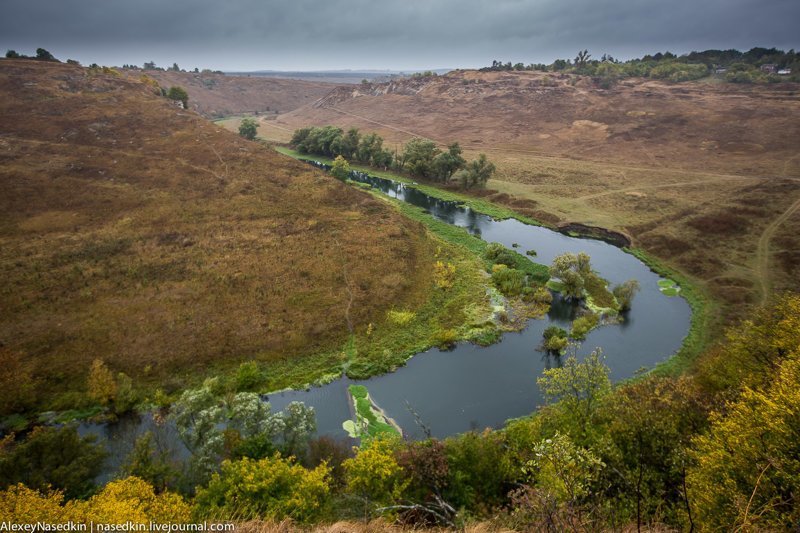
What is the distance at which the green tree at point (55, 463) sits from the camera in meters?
19.7

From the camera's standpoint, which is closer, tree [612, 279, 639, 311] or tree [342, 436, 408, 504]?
tree [342, 436, 408, 504]

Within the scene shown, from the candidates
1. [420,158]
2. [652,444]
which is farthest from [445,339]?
[420,158]

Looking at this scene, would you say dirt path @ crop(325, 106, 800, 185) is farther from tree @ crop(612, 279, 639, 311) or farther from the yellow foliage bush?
the yellow foliage bush

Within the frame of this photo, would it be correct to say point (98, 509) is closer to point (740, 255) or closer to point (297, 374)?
point (297, 374)

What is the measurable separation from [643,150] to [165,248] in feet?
380

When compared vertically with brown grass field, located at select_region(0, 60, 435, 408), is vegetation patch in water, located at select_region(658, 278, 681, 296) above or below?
below

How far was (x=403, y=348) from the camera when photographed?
40625 millimetres

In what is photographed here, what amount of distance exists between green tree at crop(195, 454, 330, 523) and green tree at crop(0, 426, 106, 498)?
7.41 metres

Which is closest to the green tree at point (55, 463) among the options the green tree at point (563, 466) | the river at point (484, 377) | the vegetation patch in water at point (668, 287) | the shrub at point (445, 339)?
the river at point (484, 377)

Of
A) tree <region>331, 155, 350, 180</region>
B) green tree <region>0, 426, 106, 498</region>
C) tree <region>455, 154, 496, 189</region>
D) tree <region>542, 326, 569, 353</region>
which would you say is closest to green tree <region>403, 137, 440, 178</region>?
tree <region>455, 154, 496, 189</region>

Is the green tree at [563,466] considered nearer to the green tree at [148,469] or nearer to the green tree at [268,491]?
the green tree at [268,491]

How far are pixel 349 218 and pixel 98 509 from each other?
58.6 m

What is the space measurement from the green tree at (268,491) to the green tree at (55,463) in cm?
741

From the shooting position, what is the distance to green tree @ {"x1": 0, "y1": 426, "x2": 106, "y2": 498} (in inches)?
777
